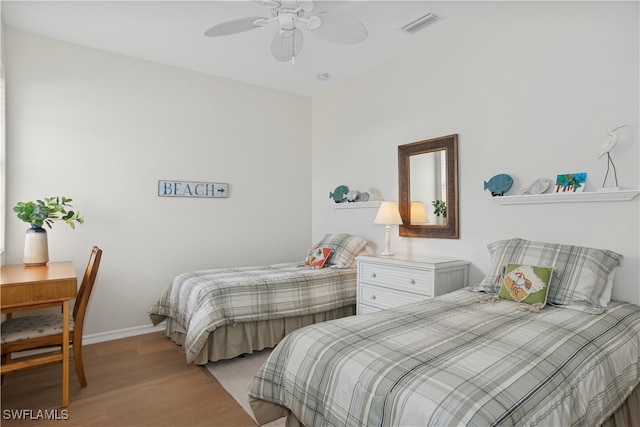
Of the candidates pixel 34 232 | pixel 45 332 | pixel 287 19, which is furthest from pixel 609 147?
pixel 34 232

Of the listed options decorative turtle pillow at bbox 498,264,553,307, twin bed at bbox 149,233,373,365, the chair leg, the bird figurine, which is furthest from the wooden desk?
the bird figurine

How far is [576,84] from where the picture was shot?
248 centimetres

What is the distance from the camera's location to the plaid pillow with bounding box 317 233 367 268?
3.79 m

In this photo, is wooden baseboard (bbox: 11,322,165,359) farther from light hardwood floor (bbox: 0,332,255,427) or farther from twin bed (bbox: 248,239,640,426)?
twin bed (bbox: 248,239,640,426)

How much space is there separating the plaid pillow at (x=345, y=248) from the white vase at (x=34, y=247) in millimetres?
2481

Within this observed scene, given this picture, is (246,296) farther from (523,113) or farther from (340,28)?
(523,113)

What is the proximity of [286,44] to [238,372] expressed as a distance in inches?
95.1

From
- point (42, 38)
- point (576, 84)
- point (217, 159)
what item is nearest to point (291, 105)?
point (217, 159)

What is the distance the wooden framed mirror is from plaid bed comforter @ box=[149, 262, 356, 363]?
0.81 meters

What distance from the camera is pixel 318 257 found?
3842 mm

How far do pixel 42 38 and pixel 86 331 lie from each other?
2638 mm

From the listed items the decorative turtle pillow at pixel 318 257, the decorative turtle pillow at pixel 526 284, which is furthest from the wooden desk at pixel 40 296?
the decorative turtle pillow at pixel 526 284

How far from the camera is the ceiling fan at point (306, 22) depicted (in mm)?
2189

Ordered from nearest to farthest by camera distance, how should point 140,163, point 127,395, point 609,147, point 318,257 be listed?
point 609,147 < point 127,395 < point 140,163 < point 318,257
